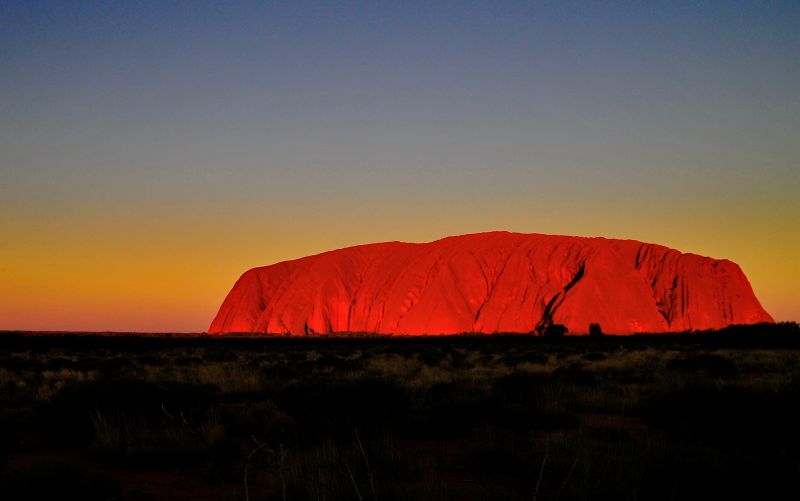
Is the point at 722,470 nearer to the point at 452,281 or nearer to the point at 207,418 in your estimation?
the point at 207,418

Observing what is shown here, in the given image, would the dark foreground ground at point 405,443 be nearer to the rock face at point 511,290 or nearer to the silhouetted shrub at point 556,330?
the silhouetted shrub at point 556,330

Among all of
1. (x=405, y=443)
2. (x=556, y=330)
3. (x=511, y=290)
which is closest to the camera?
(x=405, y=443)

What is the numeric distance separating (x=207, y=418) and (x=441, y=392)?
4.88 m

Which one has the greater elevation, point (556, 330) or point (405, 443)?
point (556, 330)

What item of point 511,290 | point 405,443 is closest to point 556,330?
point 511,290

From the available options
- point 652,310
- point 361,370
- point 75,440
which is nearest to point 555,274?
point 652,310

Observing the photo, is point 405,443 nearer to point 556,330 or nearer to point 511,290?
point 556,330

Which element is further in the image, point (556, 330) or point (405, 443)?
point (556, 330)

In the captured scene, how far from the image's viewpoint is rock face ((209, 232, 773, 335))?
7225 cm

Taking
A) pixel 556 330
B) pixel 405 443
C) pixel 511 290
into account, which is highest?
pixel 511 290

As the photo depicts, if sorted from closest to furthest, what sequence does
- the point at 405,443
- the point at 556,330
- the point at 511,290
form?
the point at 405,443 < the point at 556,330 < the point at 511,290

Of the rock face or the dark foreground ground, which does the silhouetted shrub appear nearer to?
the rock face

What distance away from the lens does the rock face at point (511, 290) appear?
72250 mm

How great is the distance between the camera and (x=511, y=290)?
76125 mm
